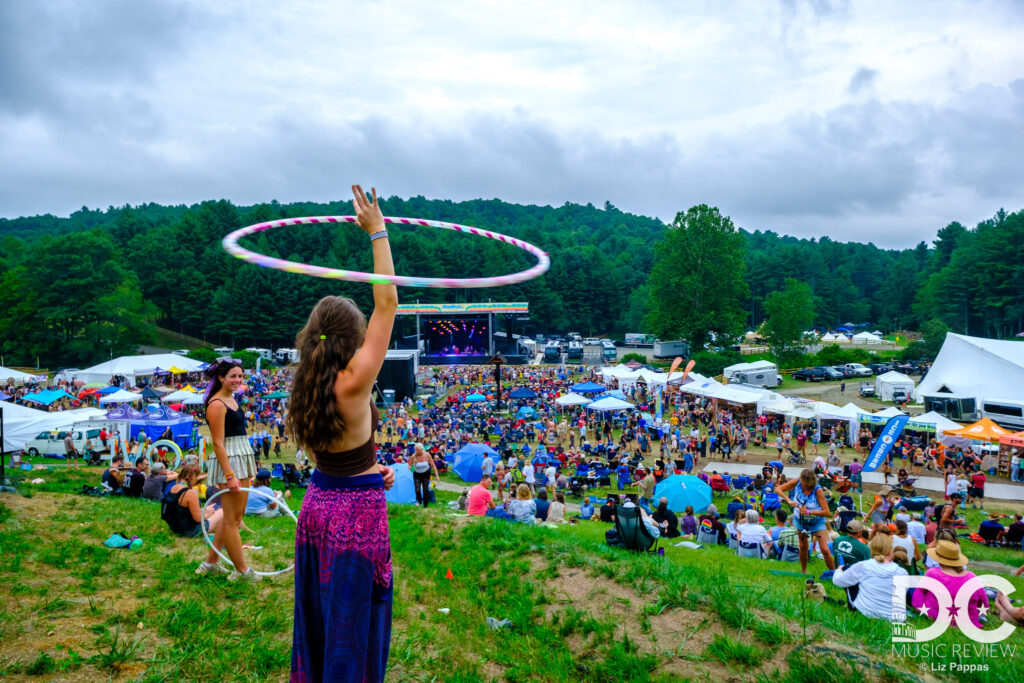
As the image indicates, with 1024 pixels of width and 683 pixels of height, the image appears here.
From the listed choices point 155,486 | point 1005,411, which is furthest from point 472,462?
point 1005,411

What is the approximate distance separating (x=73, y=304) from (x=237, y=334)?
15045mm

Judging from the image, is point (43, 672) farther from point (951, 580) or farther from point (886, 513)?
point (886, 513)

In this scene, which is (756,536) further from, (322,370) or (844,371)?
(844,371)

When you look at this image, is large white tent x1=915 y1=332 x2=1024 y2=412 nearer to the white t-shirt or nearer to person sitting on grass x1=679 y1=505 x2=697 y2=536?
person sitting on grass x1=679 y1=505 x2=697 y2=536

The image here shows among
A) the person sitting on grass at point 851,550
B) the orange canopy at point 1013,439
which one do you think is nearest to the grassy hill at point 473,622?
the person sitting on grass at point 851,550

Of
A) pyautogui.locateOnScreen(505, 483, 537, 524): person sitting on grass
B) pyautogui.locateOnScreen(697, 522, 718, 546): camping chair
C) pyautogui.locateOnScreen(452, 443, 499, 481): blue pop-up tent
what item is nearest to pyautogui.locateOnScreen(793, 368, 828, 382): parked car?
pyautogui.locateOnScreen(452, 443, 499, 481): blue pop-up tent

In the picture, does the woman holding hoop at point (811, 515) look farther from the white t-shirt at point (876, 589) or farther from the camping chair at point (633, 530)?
the camping chair at point (633, 530)

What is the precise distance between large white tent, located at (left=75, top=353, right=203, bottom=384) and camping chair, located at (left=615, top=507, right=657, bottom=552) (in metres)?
41.7

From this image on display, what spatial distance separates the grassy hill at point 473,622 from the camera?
376 centimetres

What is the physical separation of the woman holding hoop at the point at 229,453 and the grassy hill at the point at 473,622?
0.34 m

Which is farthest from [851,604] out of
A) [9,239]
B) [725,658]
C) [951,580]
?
[9,239]

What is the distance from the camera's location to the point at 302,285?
7081 cm

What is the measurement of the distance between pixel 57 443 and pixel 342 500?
80.3 feet

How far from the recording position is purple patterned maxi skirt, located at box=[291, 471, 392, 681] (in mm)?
2686
